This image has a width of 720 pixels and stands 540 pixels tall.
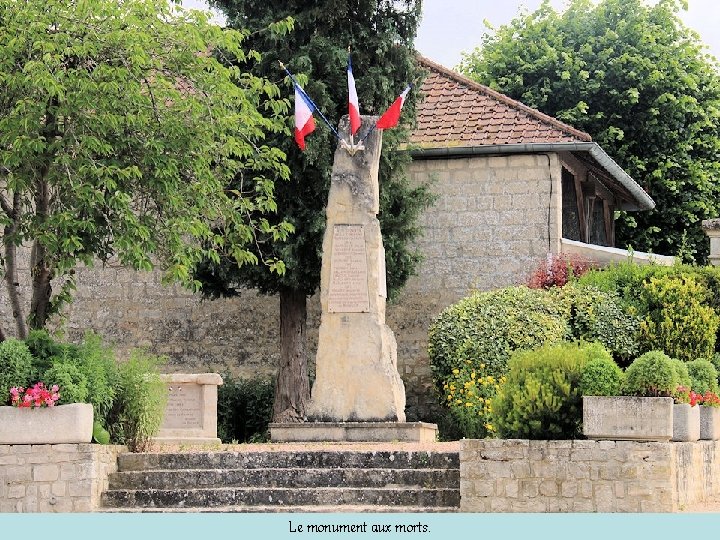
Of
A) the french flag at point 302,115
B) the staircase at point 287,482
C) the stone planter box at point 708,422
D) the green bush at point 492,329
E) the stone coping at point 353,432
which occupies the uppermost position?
the french flag at point 302,115

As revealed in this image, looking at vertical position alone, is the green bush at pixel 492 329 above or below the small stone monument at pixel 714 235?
below

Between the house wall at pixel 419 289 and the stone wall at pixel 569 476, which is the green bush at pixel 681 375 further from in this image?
the house wall at pixel 419 289

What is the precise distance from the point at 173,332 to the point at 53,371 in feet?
31.6

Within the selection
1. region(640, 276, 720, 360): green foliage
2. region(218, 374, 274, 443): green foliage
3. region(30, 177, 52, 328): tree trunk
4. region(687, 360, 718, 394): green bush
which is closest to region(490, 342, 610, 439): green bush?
region(687, 360, 718, 394): green bush

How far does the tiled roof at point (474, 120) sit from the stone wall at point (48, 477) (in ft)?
32.4

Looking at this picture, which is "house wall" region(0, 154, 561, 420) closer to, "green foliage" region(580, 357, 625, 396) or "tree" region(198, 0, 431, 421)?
"tree" region(198, 0, 431, 421)

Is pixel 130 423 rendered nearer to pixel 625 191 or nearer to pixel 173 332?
pixel 173 332

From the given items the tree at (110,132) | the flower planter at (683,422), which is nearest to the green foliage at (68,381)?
the tree at (110,132)

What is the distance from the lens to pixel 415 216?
67.8 feet

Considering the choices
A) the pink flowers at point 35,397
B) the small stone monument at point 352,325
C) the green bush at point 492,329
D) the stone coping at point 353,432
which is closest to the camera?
the pink flowers at point 35,397

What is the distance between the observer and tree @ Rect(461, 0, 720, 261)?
29.1 meters

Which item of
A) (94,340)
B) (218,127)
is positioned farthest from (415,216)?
(94,340)

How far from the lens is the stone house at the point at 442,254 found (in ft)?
71.4

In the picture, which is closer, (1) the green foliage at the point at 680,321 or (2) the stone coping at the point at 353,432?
(2) the stone coping at the point at 353,432
